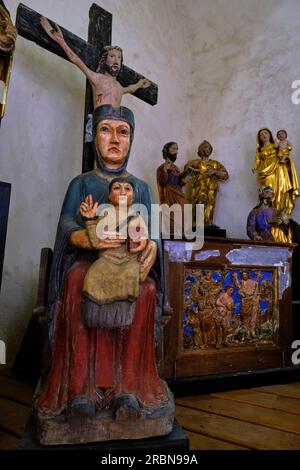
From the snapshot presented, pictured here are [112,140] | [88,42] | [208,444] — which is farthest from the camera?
[88,42]

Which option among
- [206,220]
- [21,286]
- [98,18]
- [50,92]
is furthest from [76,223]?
[206,220]

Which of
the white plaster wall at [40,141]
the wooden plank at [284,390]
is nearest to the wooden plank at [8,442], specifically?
the white plaster wall at [40,141]

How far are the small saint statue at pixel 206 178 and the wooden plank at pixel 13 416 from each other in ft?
8.93

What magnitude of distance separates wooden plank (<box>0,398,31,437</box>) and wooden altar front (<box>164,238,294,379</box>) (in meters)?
0.85

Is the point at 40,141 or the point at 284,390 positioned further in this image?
the point at 40,141

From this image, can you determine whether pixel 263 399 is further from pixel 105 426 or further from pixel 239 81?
pixel 239 81

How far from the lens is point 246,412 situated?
193 centimetres

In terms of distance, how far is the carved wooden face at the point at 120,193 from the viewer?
1.44m

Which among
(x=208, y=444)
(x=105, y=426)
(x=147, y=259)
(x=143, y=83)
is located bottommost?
(x=208, y=444)

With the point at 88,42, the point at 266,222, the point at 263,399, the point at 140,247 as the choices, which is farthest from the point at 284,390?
the point at 88,42

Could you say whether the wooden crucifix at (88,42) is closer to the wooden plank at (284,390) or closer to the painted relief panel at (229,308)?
the painted relief panel at (229,308)

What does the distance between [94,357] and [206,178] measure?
10.2 feet

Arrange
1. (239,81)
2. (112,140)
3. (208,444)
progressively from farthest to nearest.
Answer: (239,81)
(112,140)
(208,444)
